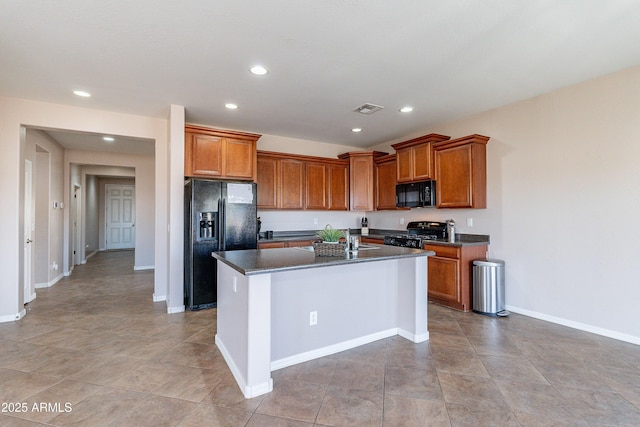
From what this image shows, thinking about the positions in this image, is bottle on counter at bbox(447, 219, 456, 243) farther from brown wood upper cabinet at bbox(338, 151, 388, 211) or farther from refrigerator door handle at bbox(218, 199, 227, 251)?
refrigerator door handle at bbox(218, 199, 227, 251)

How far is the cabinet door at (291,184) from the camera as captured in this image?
17.4 ft

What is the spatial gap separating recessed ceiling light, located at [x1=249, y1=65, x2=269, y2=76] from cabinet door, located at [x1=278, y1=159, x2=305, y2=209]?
7.47 ft

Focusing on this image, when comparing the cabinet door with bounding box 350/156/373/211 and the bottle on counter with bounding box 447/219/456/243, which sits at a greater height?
the cabinet door with bounding box 350/156/373/211

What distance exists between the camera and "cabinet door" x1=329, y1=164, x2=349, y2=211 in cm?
575

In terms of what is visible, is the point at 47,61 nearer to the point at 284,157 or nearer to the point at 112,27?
the point at 112,27

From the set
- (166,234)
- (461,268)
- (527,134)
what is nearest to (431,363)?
(461,268)

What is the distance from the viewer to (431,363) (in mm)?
2580

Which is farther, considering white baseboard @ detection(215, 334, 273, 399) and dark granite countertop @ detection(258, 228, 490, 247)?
dark granite countertop @ detection(258, 228, 490, 247)

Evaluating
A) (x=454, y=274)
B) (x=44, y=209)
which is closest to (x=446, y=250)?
(x=454, y=274)

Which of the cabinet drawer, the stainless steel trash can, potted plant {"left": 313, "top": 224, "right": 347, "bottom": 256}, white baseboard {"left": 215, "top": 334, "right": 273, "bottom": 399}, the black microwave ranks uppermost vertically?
the black microwave

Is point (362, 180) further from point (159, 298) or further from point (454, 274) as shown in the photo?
point (159, 298)

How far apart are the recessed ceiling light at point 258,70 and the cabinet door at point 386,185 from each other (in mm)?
3018

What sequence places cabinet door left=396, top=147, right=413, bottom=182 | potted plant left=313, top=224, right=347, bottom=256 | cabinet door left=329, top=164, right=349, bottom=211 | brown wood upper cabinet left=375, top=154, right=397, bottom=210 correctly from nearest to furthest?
potted plant left=313, top=224, right=347, bottom=256
cabinet door left=396, top=147, right=413, bottom=182
brown wood upper cabinet left=375, top=154, right=397, bottom=210
cabinet door left=329, top=164, right=349, bottom=211

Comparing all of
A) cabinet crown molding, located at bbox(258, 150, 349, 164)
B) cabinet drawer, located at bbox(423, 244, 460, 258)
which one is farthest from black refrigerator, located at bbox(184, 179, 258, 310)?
cabinet drawer, located at bbox(423, 244, 460, 258)
